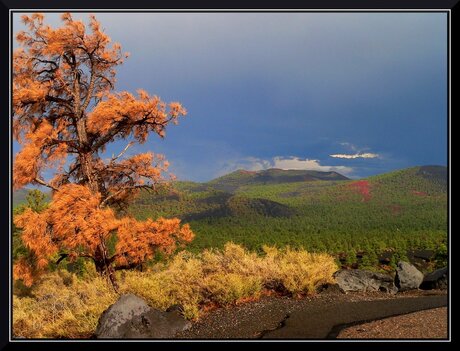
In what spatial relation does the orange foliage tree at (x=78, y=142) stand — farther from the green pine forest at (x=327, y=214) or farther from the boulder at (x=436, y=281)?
the green pine forest at (x=327, y=214)

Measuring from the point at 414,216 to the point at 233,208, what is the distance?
2033 centimetres

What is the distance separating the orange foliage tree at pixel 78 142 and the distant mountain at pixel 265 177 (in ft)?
191

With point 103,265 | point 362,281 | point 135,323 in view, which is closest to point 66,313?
point 135,323

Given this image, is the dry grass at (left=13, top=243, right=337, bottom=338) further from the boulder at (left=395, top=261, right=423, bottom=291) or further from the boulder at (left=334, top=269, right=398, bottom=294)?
the boulder at (left=395, top=261, right=423, bottom=291)

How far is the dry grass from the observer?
23.4 feet

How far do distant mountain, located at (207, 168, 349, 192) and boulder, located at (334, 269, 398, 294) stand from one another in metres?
58.6

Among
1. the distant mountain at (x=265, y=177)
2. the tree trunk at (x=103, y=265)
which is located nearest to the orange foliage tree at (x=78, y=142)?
the tree trunk at (x=103, y=265)

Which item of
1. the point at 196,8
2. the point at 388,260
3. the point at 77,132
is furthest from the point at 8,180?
the point at 388,260

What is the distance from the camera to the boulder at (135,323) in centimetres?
605

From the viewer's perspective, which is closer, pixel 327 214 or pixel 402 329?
pixel 402 329

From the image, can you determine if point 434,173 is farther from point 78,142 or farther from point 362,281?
point 78,142

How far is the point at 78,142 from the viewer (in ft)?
32.4

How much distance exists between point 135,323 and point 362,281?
5.48 meters

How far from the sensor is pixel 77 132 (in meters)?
10.1
